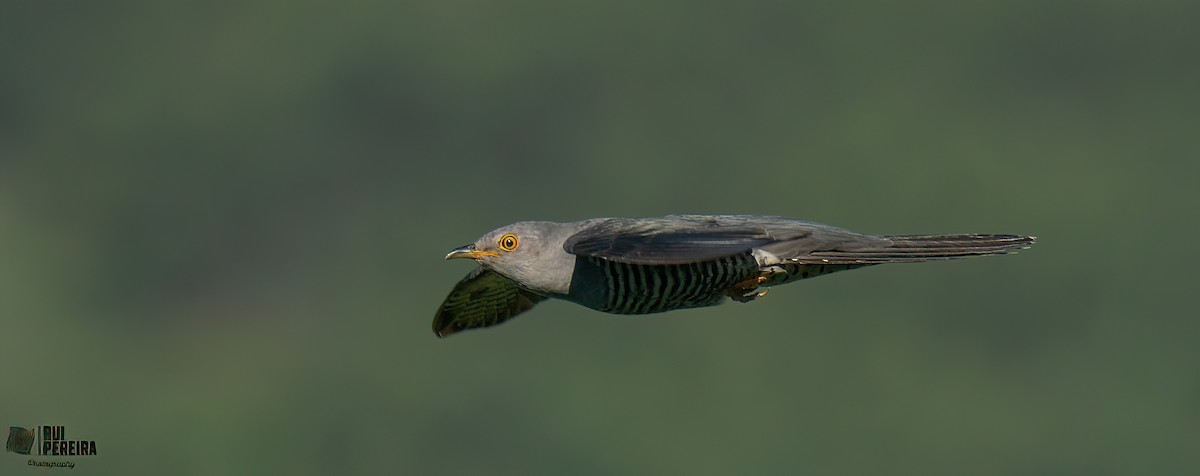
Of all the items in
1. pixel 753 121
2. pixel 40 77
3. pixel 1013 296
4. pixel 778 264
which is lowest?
pixel 778 264

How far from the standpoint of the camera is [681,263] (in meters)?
12.4

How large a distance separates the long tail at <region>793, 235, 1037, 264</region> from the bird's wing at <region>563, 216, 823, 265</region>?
0.96 feet

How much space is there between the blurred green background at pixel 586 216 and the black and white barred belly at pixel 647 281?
21.3 m

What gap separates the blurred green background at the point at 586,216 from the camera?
45219mm

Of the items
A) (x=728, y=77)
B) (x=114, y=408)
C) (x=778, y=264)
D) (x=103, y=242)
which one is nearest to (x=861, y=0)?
(x=728, y=77)

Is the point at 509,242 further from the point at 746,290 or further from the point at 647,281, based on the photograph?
the point at 746,290

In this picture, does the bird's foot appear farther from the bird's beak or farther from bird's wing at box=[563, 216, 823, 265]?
the bird's beak

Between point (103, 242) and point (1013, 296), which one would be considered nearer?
point (1013, 296)

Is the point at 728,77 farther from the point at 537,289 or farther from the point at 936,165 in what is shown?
the point at 537,289

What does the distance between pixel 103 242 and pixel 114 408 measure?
26.1 m

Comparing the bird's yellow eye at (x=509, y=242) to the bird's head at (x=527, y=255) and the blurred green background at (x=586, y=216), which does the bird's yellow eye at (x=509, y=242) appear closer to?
the bird's head at (x=527, y=255)

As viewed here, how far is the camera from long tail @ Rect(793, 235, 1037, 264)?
12.5 meters

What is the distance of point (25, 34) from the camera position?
107750 millimetres

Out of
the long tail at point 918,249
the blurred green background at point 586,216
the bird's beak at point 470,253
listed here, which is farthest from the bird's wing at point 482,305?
the blurred green background at point 586,216
